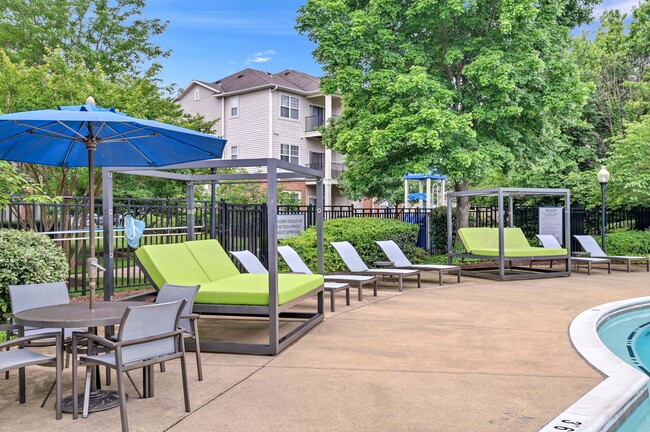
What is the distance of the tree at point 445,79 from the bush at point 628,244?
4.04 metres

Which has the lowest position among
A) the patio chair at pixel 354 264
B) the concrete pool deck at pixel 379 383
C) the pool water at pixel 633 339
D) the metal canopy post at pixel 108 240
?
the pool water at pixel 633 339

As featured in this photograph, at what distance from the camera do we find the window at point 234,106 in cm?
3241

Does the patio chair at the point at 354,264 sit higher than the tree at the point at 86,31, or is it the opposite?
the tree at the point at 86,31

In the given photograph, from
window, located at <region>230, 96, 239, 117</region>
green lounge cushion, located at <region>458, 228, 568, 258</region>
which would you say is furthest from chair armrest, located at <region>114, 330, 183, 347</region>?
window, located at <region>230, 96, 239, 117</region>

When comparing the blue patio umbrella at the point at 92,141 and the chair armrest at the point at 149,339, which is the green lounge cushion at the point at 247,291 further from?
the chair armrest at the point at 149,339

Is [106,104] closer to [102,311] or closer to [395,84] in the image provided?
[395,84]

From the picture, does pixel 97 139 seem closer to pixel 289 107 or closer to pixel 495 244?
pixel 495 244

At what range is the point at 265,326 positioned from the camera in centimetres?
787

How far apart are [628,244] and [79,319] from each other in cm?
1825

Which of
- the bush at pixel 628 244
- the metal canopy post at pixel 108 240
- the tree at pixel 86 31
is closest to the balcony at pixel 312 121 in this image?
the tree at pixel 86 31

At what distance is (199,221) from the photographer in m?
15.5

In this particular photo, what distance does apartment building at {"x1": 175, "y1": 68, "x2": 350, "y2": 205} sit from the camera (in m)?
31.0

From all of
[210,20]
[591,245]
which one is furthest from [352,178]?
[210,20]

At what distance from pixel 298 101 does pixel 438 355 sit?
27.6 m
